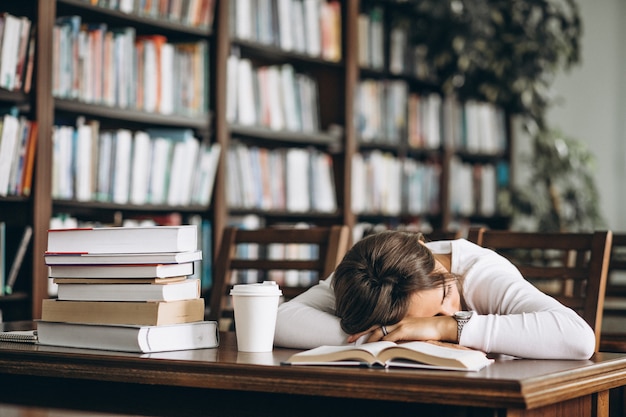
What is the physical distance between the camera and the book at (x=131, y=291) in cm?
160

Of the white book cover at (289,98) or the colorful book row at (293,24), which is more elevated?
the colorful book row at (293,24)

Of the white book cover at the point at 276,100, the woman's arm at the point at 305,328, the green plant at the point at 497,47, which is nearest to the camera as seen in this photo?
the woman's arm at the point at 305,328

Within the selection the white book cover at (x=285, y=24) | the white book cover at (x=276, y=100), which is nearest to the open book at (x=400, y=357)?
the white book cover at (x=276, y=100)

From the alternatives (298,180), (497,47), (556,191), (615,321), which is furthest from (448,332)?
(556,191)

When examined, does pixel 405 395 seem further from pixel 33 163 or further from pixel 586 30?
pixel 586 30

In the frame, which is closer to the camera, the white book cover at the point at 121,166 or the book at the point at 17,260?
the book at the point at 17,260

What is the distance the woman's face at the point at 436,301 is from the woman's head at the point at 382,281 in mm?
11

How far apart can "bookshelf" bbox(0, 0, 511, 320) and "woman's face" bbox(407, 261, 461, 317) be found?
5.77 feet

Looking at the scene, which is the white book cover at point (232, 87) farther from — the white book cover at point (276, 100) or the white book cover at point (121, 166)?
the white book cover at point (121, 166)

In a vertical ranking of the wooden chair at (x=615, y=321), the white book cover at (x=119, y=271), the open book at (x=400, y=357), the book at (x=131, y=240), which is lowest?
the wooden chair at (x=615, y=321)

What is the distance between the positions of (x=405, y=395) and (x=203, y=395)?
366 millimetres

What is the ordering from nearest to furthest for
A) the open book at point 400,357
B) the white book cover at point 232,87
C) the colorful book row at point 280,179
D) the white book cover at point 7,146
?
the open book at point 400,357 < the white book cover at point 7,146 < the white book cover at point 232,87 < the colorful book row at point 280,179

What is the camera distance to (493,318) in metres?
1.60

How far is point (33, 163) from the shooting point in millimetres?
3111
